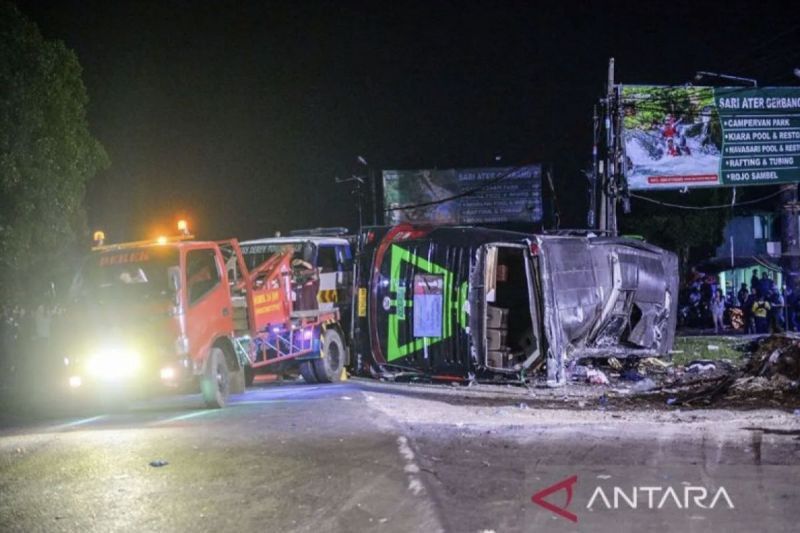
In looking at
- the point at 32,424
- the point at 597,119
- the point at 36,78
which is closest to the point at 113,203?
the point at 36,78

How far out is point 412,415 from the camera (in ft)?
34.8

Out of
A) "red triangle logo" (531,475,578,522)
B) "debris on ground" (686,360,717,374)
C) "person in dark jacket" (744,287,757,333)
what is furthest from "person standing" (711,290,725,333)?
"red triangle logo" (531,475,578,522)

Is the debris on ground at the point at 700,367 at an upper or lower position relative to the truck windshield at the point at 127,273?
lower

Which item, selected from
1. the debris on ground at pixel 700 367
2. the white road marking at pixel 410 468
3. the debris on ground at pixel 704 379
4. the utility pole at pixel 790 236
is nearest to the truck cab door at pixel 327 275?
the debris on ground at pixel 704 379

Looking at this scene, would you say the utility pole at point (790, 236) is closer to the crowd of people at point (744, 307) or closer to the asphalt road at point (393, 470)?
the crowd of people at point (744, 307)

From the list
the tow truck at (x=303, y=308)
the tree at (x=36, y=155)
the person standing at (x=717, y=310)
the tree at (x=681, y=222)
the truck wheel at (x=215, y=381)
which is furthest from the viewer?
the tree at (x=681, y=222)

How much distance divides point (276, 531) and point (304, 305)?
27.5ft

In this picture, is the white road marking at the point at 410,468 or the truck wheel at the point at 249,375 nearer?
the white road marking at the point at 410,468

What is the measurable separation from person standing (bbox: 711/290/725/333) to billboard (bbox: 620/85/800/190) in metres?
3.62

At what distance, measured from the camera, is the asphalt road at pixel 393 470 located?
6.35 m

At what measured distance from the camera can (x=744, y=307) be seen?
2475 centimetres

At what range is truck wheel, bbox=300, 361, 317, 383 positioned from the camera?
1484 cm

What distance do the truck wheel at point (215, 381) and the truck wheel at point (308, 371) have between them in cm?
287

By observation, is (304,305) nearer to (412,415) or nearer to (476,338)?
(476,338)
